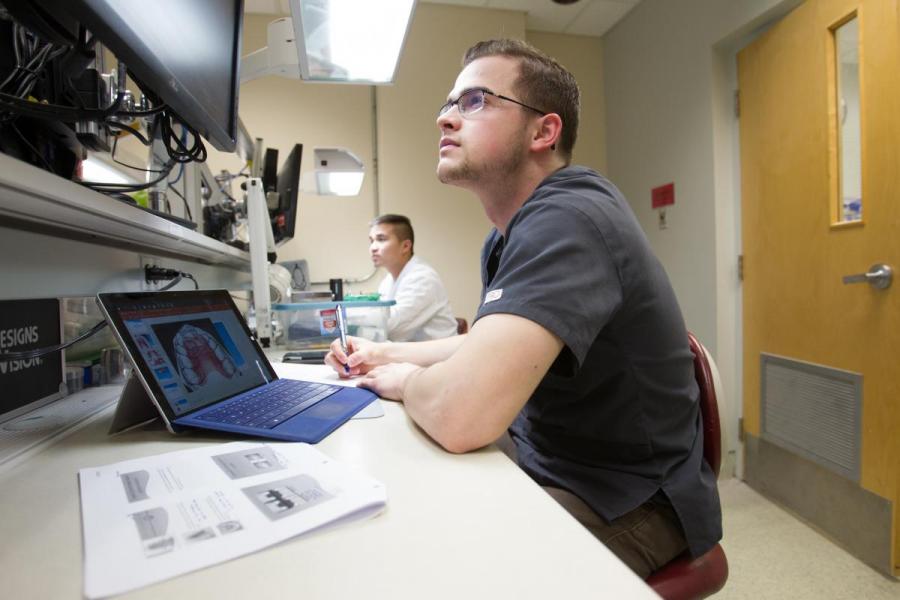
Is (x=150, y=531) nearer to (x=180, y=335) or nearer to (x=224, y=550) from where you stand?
(x=224, y=550)

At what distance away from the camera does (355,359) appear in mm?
989

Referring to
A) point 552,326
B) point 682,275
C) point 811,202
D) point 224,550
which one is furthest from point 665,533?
point 682,275

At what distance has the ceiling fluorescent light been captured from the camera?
1048mm

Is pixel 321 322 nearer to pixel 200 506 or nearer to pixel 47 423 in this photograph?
pixel 47 423

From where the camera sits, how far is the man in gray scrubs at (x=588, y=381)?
0.57 m

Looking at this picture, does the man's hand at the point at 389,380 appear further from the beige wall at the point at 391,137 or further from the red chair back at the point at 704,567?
the beige wall at the point at 391,137

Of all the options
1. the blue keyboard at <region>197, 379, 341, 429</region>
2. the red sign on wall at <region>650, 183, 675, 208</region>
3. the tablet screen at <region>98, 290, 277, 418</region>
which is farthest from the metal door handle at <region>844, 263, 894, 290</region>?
the tablet screen at <region>98, 290, 277, 418</region>

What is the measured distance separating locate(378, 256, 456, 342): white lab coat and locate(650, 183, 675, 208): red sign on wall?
1.40 meters

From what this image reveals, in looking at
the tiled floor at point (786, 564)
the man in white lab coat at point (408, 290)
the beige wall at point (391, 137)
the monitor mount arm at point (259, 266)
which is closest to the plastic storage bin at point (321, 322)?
the monitor mount arm at point (259, 266)

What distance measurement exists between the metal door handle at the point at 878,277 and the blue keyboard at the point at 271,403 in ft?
5.76

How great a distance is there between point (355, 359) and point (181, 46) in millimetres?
631

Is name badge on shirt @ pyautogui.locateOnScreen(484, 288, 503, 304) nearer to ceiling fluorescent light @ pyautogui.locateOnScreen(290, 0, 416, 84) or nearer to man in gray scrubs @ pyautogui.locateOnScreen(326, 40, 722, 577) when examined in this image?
man in gray scrubs @ pyautogui.locateOnScreen(326, 40, 722, 577)

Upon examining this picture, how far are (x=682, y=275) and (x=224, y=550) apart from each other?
259 centimetres

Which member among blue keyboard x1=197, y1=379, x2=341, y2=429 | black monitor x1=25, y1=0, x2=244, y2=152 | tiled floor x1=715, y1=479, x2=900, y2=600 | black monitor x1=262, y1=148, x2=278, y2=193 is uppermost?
black monitor x1=262, y1=148, x2=278, y2=193
